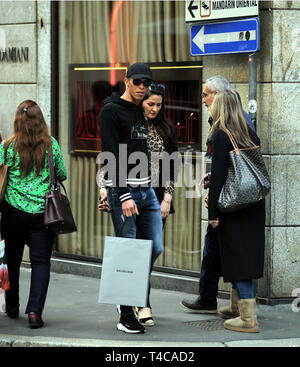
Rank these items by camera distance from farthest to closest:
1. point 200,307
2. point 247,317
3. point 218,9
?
point 218,9
point 200,307
point 247,317

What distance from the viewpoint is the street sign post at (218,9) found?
8.23m

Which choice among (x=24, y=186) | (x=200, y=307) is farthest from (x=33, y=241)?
(x=200, y=307)

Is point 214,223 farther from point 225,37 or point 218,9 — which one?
point 218,9

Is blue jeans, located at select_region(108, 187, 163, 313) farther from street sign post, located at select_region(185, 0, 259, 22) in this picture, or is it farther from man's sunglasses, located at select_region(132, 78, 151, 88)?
street sign post, located at select_region(185, 0, 259, 22)

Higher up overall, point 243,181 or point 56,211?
point 243,181

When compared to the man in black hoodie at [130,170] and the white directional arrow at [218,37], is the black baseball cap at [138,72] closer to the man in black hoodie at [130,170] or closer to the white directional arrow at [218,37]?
the man in black hoodie at [130,170]

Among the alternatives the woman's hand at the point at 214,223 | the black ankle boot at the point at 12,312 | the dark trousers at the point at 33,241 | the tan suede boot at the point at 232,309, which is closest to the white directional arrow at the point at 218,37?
the woman's hand at the point at 214,223

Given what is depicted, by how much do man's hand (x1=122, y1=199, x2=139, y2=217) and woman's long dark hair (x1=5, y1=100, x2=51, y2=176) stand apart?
914 millimetres

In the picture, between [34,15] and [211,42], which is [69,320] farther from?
[34,15]

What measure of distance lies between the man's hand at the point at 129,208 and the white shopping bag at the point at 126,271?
0.62 feet

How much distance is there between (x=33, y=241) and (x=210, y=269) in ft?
4.97

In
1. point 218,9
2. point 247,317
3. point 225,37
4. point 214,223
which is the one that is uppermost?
point 218,9

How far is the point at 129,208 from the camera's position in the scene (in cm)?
703
